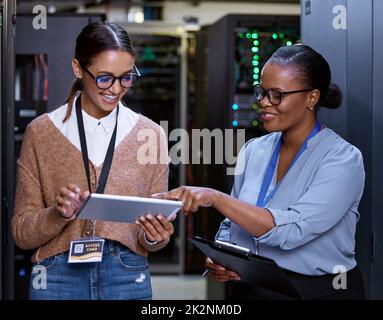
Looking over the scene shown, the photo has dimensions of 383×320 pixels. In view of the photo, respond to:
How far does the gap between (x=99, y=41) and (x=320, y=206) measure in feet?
2.32

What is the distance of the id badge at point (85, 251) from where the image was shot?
5.60ft

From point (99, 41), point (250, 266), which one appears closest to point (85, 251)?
point (250, 266)

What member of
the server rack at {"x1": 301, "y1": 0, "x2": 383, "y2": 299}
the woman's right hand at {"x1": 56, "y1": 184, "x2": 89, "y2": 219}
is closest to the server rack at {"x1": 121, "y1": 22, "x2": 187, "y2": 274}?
the server rack at {"x1": 301, "y1": 0, "x2": 383, "y2": 299}

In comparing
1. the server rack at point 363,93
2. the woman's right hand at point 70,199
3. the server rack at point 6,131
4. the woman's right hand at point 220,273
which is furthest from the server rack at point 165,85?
the woman's right hand at point 70,199

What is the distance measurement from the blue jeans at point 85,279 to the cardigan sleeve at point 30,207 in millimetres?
77

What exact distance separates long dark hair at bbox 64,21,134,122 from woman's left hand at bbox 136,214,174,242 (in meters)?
0.36

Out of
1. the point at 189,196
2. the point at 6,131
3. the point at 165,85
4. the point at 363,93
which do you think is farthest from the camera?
the point at 165,85

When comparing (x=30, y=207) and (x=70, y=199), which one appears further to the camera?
(x=30, y=207)

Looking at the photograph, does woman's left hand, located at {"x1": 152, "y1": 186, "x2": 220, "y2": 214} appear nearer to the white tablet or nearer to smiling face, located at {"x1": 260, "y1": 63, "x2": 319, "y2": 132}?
the white tablet

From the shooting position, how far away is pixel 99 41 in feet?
5.70

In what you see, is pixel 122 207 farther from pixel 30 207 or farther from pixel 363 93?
pixel 363 93

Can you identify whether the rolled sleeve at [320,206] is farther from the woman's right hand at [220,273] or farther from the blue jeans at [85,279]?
the blue jeans at [85,279]

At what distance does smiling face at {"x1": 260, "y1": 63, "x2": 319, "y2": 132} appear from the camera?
1.86 meters
